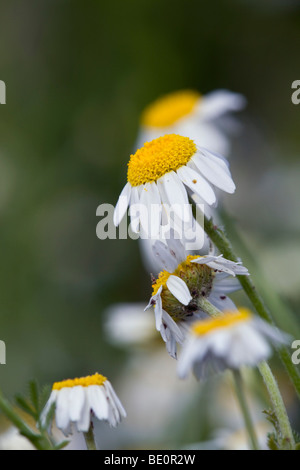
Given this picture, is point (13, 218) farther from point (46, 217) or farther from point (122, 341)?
point (122, 341)

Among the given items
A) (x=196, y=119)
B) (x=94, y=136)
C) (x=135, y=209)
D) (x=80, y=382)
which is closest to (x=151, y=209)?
(x=135, y=209)

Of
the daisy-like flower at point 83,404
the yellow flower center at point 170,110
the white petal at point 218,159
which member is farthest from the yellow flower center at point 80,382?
the yellow flower center at point 170,110

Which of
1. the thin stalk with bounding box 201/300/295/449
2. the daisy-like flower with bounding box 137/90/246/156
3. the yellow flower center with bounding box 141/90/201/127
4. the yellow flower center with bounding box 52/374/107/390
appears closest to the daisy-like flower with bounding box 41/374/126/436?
the yellow flower center with bounding box 52/374/107/390

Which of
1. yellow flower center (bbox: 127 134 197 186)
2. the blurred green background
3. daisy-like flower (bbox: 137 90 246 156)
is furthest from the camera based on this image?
the blurred green background

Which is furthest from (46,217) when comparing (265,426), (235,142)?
(265,426)

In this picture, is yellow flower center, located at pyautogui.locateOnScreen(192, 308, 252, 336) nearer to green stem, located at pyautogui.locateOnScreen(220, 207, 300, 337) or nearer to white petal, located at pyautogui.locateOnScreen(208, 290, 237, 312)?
white petal, located at pyautogui.locateOnScreen(208, 290, 237, 312)

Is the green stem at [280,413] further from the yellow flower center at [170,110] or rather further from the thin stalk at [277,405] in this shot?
the yellow flower center at [170,110]

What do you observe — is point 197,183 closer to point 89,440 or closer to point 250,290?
point 250,290
